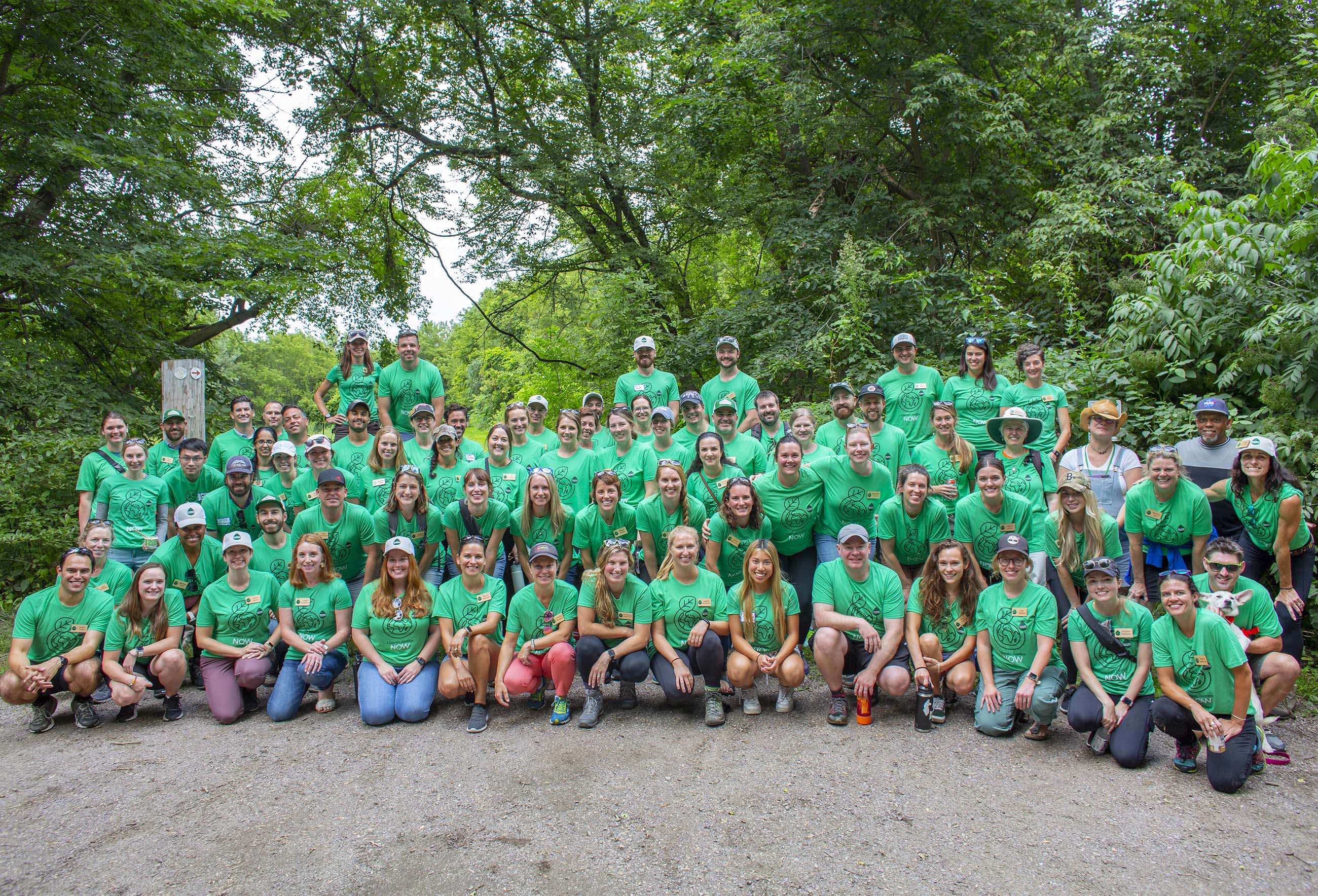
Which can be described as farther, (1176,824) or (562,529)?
(562,529)

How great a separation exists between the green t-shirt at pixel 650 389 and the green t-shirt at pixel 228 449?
3.84 meters

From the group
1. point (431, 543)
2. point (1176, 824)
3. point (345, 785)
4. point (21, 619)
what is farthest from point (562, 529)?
point (1176, 824)

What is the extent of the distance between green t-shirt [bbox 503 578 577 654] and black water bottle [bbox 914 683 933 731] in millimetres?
2493

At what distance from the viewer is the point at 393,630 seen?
5.88 m

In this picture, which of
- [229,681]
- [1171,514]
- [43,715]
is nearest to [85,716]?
[43,715]

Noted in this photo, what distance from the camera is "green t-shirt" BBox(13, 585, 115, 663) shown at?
5762mm

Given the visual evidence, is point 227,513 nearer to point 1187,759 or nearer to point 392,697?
point 392,697

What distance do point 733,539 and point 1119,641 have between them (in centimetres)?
265

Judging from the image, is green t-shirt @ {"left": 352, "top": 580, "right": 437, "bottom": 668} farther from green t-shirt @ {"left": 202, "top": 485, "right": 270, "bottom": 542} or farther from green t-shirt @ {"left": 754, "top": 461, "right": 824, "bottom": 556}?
green t-shirt @ {"left": 754, "top": 461, "right": 824, "bottom": 556}

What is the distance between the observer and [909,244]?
43.8 ft

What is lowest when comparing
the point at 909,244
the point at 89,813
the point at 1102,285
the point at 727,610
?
the point at 89,813

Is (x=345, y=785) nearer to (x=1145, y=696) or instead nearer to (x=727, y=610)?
(x=727, y=610)

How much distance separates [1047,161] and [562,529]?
10.3 meters

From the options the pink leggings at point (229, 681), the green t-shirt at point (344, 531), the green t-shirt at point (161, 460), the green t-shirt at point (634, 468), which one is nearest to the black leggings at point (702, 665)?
the green t-shirt at point (634, 468)
